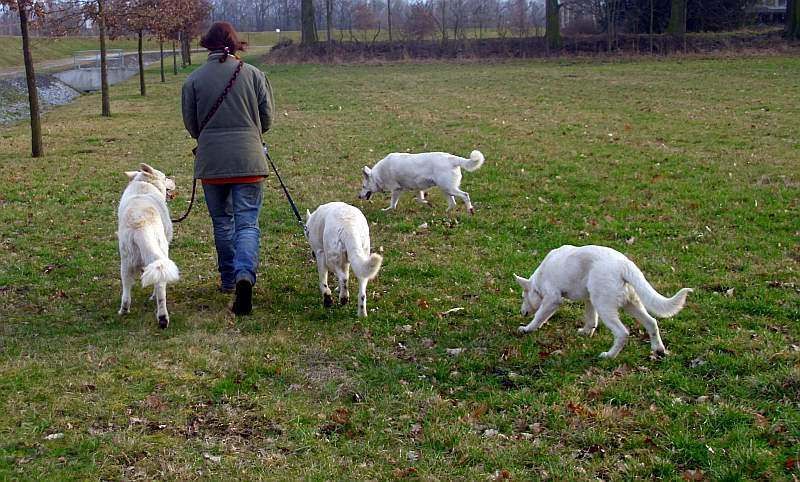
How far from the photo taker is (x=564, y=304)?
711 centimetres

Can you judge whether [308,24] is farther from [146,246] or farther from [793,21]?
[146,246]

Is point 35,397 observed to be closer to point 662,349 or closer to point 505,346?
point 505,346

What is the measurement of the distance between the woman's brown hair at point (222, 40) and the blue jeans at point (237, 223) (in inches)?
52.0

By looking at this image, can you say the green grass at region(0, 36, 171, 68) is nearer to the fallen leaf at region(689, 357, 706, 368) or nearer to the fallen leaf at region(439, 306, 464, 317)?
Result: the fallen leaf at region(439, 306, 464, 317)

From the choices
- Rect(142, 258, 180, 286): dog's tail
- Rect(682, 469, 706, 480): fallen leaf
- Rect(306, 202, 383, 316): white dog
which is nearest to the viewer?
Rect(682, 469, 706, 480): fallen leaf

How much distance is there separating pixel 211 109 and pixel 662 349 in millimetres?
4716

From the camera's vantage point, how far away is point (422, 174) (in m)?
10.9

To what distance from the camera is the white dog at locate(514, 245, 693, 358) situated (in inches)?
214

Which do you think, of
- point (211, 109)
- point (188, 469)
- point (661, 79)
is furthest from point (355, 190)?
point (661, 79)

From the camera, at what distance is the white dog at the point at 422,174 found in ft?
35.1

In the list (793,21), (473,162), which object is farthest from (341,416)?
(793,21)

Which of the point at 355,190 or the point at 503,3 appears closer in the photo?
the point at 355,190

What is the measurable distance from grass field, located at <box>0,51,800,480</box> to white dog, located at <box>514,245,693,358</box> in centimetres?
28

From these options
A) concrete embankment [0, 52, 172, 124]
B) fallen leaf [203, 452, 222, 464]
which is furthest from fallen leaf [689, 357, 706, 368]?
concrete embankment [0, 52, 172, 124]
